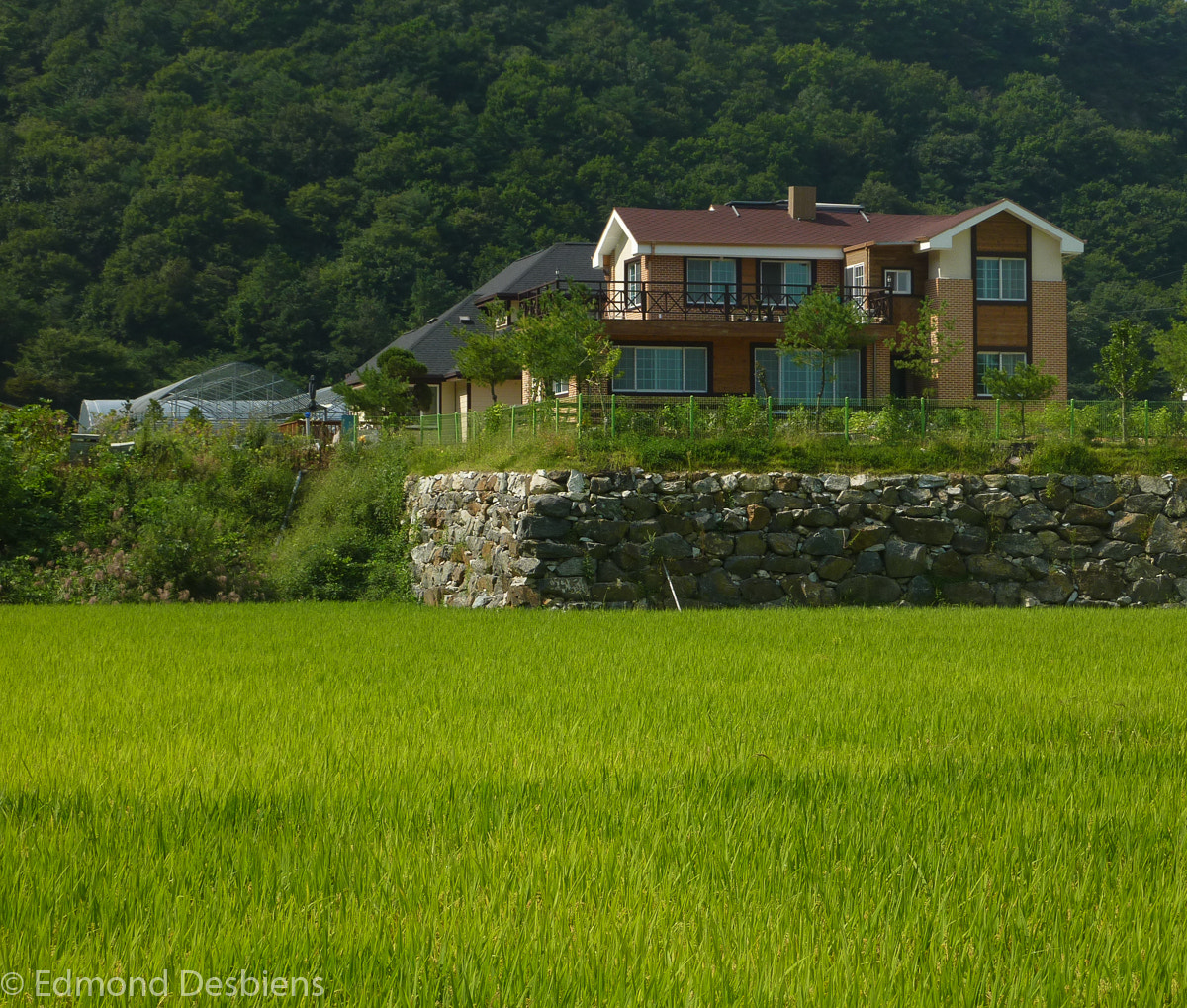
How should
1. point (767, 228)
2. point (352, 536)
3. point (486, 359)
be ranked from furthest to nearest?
1. point (767, 228)
2. point (486, 359)
3. point (352, 536)

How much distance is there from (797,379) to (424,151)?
4093 centimetres

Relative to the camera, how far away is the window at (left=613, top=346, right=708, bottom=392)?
115 feet

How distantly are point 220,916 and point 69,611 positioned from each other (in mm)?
16545

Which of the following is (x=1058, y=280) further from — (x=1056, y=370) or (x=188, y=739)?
(x=188, y=739)

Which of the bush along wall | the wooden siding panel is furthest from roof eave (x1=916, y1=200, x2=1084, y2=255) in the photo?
the bush along wall

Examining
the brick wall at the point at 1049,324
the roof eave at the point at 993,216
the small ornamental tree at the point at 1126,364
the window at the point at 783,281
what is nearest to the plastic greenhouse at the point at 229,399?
the window at the point at 783,281

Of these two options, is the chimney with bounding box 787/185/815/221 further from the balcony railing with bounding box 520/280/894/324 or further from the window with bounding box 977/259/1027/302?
the window with bounding box 977/259/1027/302

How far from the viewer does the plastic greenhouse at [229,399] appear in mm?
47000

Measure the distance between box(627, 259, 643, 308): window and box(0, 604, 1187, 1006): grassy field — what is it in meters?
25.1

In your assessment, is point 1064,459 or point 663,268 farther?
point 663,268

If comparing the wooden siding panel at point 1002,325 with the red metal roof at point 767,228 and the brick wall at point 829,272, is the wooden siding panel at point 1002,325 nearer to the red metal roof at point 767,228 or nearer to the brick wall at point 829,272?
the red metal roof at point 767,228

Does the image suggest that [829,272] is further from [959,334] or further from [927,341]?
[927,341]

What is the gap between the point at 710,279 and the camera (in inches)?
1433

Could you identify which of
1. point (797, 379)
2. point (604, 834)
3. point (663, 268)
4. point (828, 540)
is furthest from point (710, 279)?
point (604, 834)
